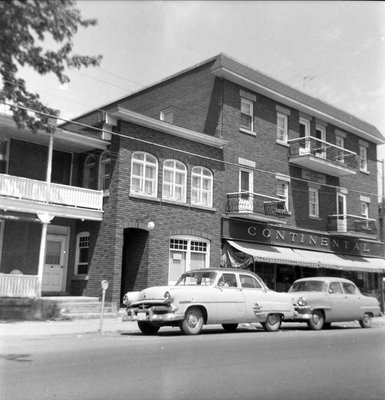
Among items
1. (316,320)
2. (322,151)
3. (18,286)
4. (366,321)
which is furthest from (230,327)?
(322,151)

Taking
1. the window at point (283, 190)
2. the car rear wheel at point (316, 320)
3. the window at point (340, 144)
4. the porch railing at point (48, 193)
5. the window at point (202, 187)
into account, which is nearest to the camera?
the car rear wheel at point (316, 320)

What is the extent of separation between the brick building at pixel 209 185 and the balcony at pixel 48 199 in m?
0.12

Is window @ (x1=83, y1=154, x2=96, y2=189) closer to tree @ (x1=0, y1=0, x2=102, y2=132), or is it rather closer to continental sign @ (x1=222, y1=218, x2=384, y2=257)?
continental sign @ (x1=222, y1=218, x2=384, y2=257)

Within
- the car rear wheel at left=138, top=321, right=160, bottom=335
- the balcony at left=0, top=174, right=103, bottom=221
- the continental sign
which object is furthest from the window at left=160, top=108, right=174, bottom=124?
the car rear wheel at left=138, top=321, right=160, bottom=335

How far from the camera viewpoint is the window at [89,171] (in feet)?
71.2

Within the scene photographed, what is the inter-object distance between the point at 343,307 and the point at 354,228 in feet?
44.3

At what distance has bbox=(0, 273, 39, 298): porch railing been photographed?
17.3 m

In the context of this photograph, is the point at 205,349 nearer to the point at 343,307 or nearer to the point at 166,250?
the point at 343,307

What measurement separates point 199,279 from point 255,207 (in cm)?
1005

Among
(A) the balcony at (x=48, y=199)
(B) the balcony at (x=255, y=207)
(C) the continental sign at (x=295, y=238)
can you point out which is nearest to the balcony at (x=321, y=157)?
(B) the balcony at (x=255, y=207)

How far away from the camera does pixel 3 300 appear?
1658cm

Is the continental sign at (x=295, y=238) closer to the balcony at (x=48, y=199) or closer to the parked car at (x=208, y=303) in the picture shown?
the balcony at (x=48, y=199)

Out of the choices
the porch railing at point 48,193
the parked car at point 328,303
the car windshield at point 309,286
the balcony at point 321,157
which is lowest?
the parked car at point 328,303

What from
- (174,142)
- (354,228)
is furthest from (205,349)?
(354,228)
